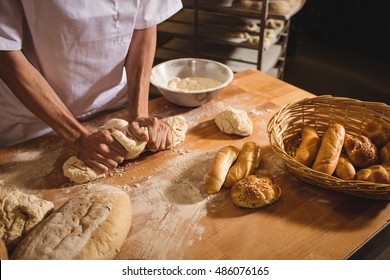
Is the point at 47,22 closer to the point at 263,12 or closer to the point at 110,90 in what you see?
the point at 110,90

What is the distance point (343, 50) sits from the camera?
567 cm

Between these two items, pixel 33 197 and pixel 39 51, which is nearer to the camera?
pixel 33 197

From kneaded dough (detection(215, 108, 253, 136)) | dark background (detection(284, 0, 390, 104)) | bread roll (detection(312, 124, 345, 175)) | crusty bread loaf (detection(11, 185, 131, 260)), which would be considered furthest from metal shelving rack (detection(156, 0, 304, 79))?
crusty bread loaf (detection(11, 185, 131, 260))

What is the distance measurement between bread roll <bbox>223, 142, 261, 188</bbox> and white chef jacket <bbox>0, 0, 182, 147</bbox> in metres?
0.78

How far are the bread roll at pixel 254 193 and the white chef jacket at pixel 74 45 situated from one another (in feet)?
2.94

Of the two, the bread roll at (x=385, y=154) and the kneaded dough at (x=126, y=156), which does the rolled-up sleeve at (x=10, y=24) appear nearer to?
the kneaded dough at (x=126, y=156)

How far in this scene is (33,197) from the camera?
120cm

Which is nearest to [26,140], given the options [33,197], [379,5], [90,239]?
[33,197]

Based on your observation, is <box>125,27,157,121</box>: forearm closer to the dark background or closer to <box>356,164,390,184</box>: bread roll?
<box>356,164,390,184</box>: bread roll

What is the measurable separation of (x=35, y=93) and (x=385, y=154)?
143 cm

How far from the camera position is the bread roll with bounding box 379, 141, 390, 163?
1.37 metres

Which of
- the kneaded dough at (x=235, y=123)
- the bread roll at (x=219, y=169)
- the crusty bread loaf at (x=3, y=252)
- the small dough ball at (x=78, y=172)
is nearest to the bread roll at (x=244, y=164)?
the bread roll at (x=219, y=169)

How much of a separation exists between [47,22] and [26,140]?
582 mm

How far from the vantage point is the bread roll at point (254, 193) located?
4.08 feet
